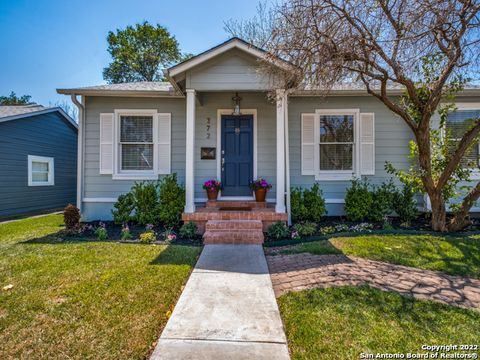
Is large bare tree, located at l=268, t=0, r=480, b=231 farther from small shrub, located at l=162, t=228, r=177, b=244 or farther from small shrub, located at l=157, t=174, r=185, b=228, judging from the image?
small shrub, located at l=162, t=228, r=177, b=244

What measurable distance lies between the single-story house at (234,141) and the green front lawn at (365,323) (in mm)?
4117

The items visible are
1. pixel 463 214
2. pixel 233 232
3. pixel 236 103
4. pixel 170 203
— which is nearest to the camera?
pixel 233 232

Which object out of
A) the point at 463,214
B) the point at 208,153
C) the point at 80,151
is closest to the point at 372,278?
the point at 463,214

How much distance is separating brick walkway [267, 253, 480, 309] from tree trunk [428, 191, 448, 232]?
2.29 metres

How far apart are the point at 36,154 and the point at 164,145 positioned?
21.1 feet

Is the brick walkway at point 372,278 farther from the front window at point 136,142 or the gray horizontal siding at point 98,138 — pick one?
the front window at point 136,142

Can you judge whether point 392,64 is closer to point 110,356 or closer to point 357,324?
point 357,324

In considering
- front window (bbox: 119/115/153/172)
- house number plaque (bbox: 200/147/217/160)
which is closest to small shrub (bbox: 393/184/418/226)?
house number plaque (bbox: 200/147/217/160)

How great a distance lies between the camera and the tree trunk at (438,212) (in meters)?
5.24

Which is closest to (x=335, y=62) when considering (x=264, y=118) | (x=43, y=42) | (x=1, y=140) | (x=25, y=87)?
(x=264, y=118)

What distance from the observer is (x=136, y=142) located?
22.8ft

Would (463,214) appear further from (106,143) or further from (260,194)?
(106,143)

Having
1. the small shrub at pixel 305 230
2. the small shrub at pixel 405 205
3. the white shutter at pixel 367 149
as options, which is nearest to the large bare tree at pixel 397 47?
the small shrub at pixel 405 205

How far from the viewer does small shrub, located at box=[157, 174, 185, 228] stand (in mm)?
6113
